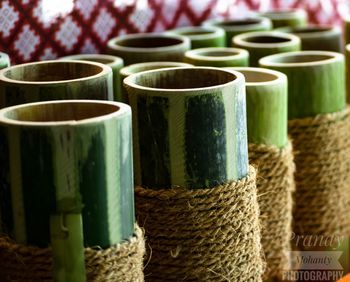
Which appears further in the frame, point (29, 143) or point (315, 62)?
point (315, 62)

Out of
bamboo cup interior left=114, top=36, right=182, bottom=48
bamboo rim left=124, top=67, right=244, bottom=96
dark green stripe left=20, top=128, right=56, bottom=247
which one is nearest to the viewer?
dark green stripe left=20, top=128, right=56, bottom=247

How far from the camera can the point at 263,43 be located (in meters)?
1.30

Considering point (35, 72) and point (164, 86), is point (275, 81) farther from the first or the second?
point (35, 72)

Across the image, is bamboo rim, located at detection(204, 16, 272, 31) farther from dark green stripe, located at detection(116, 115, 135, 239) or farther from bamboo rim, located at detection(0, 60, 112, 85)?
dark green stripe, located at detection(116, 115, 135, 239)

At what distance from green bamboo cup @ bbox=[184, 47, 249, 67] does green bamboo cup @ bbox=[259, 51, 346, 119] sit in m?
0.03

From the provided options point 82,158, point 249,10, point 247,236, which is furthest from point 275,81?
point 249,10

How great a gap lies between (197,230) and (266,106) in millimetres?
222

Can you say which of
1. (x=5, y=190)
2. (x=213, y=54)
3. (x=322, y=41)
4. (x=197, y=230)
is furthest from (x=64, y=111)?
(x=322, y=41)

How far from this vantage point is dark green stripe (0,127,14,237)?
71 cm

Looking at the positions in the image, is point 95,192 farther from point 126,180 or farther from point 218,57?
point 218,57

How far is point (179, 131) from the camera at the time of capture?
0.82m

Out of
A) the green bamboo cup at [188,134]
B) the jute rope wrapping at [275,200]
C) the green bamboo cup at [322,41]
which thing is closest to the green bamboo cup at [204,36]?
the green bamboo cup at [322,41]

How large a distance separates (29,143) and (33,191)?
5 cm

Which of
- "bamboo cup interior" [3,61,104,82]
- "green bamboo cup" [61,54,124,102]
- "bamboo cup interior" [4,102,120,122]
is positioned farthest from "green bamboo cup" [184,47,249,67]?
"bamboo cup interior" [4,102,120,122]
